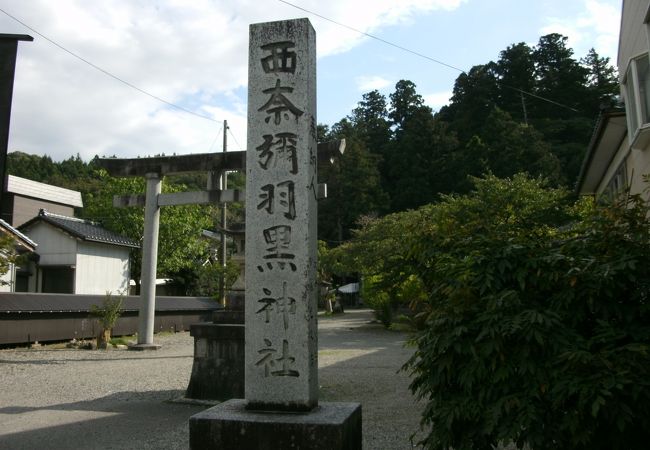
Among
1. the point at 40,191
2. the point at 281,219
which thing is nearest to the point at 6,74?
the point at 281,219

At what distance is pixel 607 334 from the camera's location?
11.0ft

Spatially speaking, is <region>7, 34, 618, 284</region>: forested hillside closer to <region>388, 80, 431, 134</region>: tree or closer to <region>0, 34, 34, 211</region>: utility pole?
Answer: <region>388, 80, 431, 134</region>: tree

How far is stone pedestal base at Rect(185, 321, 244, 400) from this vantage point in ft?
26.3

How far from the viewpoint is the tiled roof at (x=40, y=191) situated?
92.3 ft

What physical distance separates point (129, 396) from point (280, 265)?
5810 millimetres

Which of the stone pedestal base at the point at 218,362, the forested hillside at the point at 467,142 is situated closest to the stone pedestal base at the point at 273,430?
the stone pedestal base at the point at 218,362

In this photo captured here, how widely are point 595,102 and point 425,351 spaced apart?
4715 centimetres

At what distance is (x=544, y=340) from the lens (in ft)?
11.2

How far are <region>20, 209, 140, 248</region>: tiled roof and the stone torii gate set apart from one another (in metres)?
8.93

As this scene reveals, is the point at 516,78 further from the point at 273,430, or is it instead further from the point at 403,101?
the point at 273,430

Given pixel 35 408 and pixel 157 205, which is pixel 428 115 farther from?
pixel 35 408

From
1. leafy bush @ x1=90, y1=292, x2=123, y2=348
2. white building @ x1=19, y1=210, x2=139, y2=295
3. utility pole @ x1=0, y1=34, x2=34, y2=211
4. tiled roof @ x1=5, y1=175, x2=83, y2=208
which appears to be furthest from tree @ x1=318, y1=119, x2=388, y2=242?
utility pole @ x1=0, y1=34, x2=34, y2=211

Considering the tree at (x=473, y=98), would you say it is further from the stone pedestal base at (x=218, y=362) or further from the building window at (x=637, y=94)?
the stone pedestal base at (x=218, y=362)

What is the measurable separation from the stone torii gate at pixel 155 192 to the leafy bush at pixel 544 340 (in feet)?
35.1
